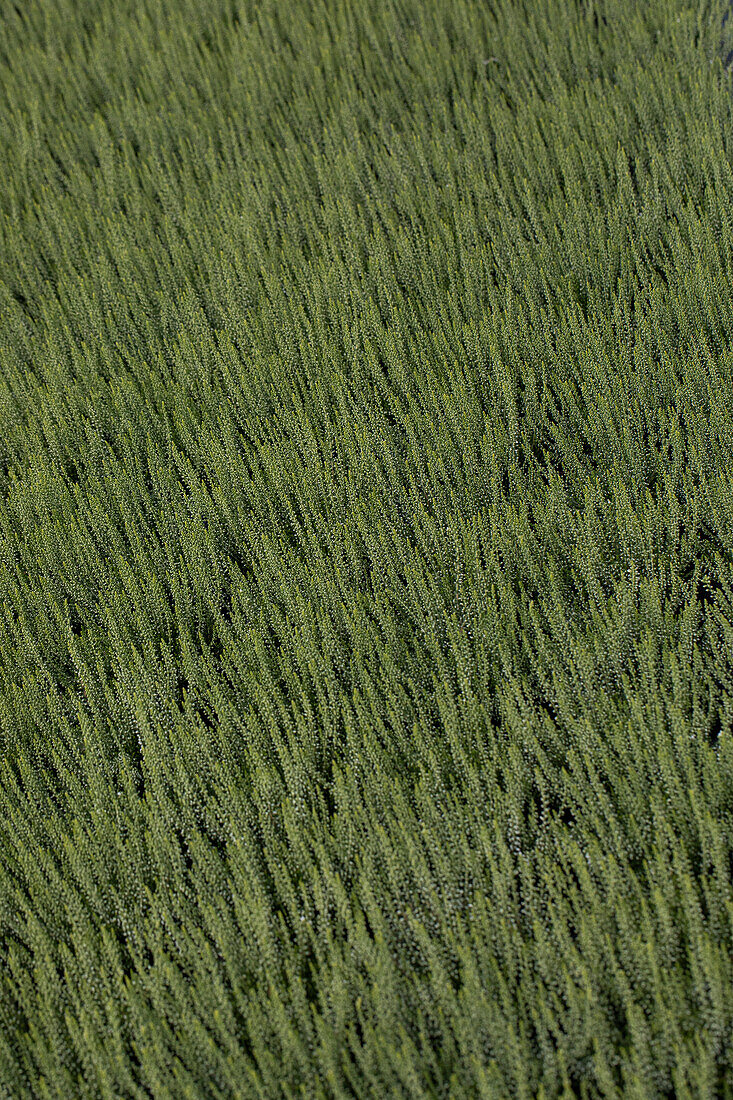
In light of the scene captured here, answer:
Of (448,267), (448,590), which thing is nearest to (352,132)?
(448,267)

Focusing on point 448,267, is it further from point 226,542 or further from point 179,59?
point 179,59

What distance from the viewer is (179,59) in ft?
12.1

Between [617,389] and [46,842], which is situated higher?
[617,389]

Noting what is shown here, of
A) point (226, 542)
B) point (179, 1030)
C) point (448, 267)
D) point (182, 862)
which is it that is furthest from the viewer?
point (448, 267)

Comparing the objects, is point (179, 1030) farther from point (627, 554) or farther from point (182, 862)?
point (627, 554)

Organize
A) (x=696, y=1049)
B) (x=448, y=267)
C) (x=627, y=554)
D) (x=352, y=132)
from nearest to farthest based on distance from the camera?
(x=696, y=1049) → (x=627, y=554) → (x=448, y=267) → (x=352, y=132)

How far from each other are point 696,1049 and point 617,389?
131cm

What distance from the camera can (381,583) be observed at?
1.85 m

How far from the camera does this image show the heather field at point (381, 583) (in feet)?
4.17

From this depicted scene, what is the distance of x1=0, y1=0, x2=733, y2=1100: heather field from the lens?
1.27 metres

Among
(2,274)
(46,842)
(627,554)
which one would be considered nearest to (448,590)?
(627,554)

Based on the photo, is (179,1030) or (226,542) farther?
(226,542)

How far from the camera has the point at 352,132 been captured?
10.2 feet

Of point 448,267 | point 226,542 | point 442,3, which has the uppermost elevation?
point 442,3
